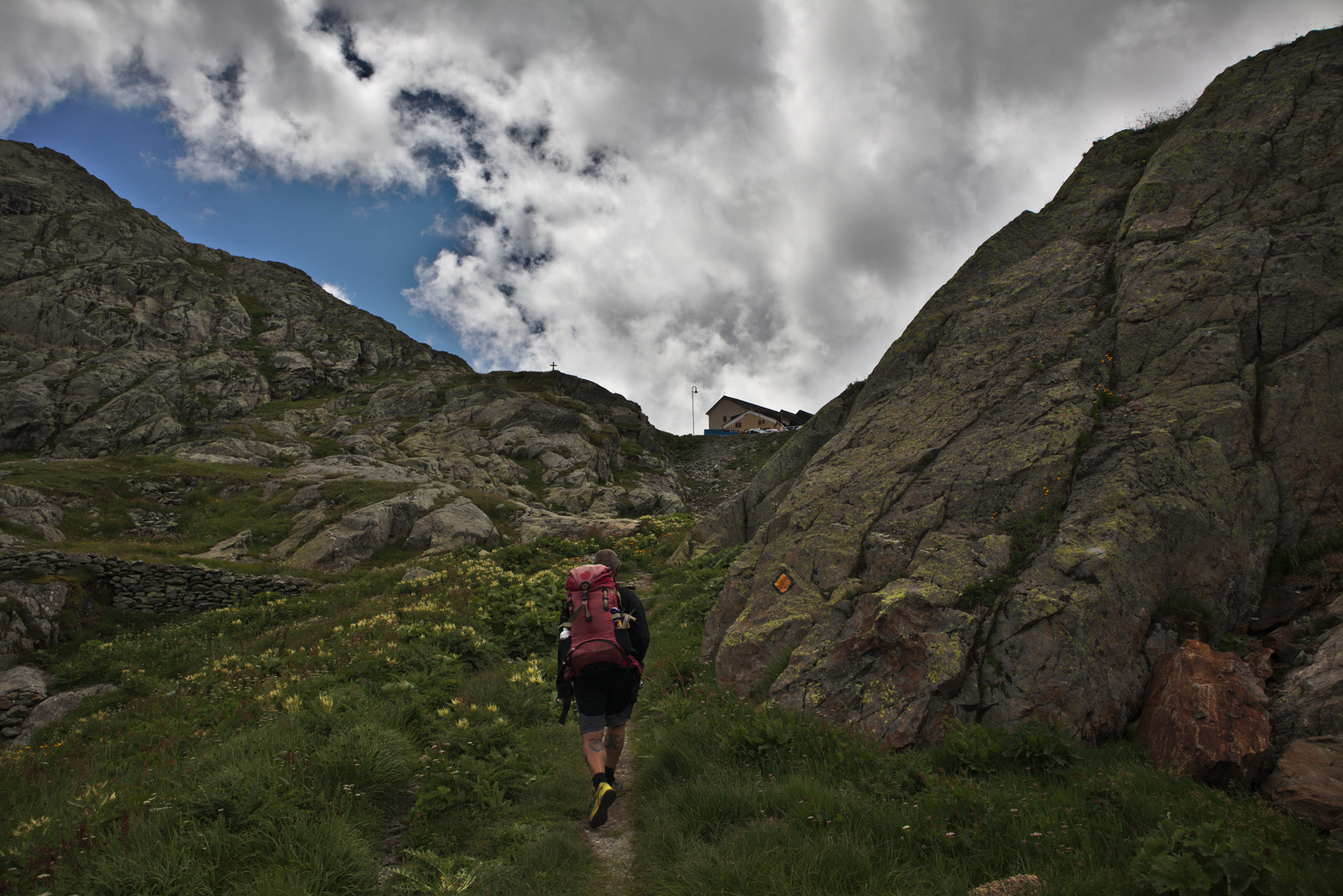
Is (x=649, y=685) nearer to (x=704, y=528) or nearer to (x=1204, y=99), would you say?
(x=704, y=528)

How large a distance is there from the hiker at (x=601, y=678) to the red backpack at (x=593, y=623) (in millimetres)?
11

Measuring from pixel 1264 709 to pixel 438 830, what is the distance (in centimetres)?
913

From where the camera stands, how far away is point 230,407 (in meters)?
90.1

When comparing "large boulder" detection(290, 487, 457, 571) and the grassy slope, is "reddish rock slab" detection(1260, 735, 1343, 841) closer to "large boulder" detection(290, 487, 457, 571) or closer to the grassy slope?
the grassy slope

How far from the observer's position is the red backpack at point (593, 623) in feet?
23.6

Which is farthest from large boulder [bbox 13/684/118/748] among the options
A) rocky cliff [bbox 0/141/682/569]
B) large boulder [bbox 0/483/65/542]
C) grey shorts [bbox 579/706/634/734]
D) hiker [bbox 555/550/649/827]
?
large boulder [bbox 0/483/65/542]

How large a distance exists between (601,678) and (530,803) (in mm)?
1683

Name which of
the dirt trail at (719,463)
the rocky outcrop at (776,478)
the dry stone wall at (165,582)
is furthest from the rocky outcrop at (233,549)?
the dirt trail at (719,463)

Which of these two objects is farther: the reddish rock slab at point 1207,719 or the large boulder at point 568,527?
the large boulder at point 568,527

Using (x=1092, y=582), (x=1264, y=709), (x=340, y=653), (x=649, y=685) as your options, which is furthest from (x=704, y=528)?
(x=1264, y=709)

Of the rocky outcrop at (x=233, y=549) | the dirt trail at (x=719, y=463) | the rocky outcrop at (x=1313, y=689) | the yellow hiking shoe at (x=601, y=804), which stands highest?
the dirt trail at (x=719, y=463)

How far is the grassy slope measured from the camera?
15.1ft

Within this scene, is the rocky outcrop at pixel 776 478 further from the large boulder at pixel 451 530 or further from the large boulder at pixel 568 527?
the large boulder at pixel 451 530

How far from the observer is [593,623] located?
7395 mm
